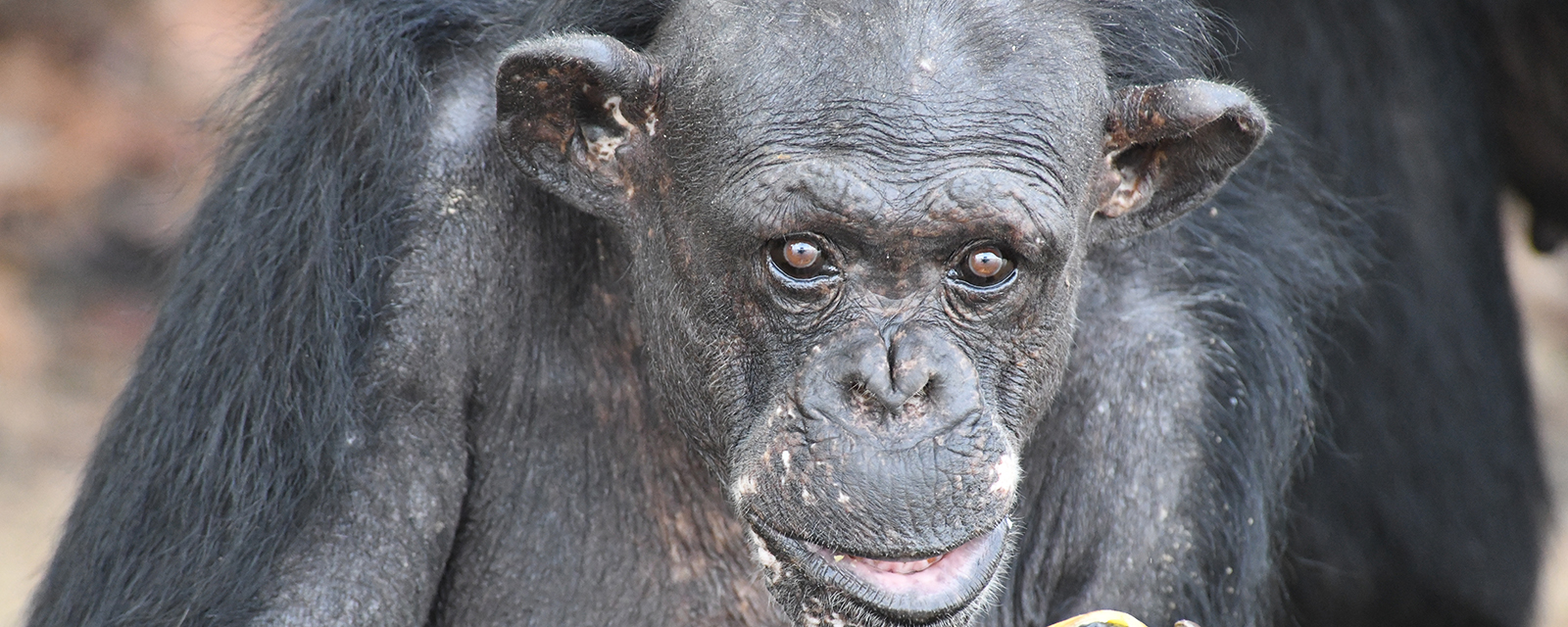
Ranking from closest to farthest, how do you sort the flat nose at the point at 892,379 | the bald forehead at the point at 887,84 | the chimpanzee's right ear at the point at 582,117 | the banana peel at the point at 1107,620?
1. the flat nose at the point at 892,379
2. the bald forehead at the point at 887,84
3. the chimpanzee's right ear at the point at 582,117
4. the banana peel at the point at 1107,620

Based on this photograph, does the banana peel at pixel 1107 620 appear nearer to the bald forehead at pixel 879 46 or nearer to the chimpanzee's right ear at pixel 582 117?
the bald forehead at pixel 879 46

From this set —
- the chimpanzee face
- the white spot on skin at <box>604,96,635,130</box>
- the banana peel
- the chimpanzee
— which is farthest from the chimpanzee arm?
the banana peel

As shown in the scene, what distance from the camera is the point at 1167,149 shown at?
322 centimetres

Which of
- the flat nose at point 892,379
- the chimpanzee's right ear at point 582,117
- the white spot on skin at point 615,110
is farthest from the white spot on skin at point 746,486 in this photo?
the white spot on skin at point 615,110

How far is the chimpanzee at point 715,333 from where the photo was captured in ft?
9.20

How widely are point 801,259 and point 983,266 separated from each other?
0.32 meters

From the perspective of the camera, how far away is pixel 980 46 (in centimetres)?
291

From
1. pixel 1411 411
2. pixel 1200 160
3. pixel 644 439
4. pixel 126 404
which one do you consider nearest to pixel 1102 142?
pixel 1200 160

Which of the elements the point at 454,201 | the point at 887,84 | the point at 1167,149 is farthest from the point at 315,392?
the point at 1167,149

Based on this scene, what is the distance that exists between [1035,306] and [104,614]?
1880 millimetres

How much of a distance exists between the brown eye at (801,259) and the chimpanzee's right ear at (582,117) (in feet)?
1.32

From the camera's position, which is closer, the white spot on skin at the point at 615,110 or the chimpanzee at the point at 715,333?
the chimpanzee at the point at 715,333

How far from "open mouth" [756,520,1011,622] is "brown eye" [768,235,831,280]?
1.51ft

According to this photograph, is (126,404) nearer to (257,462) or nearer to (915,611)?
(257,462)
